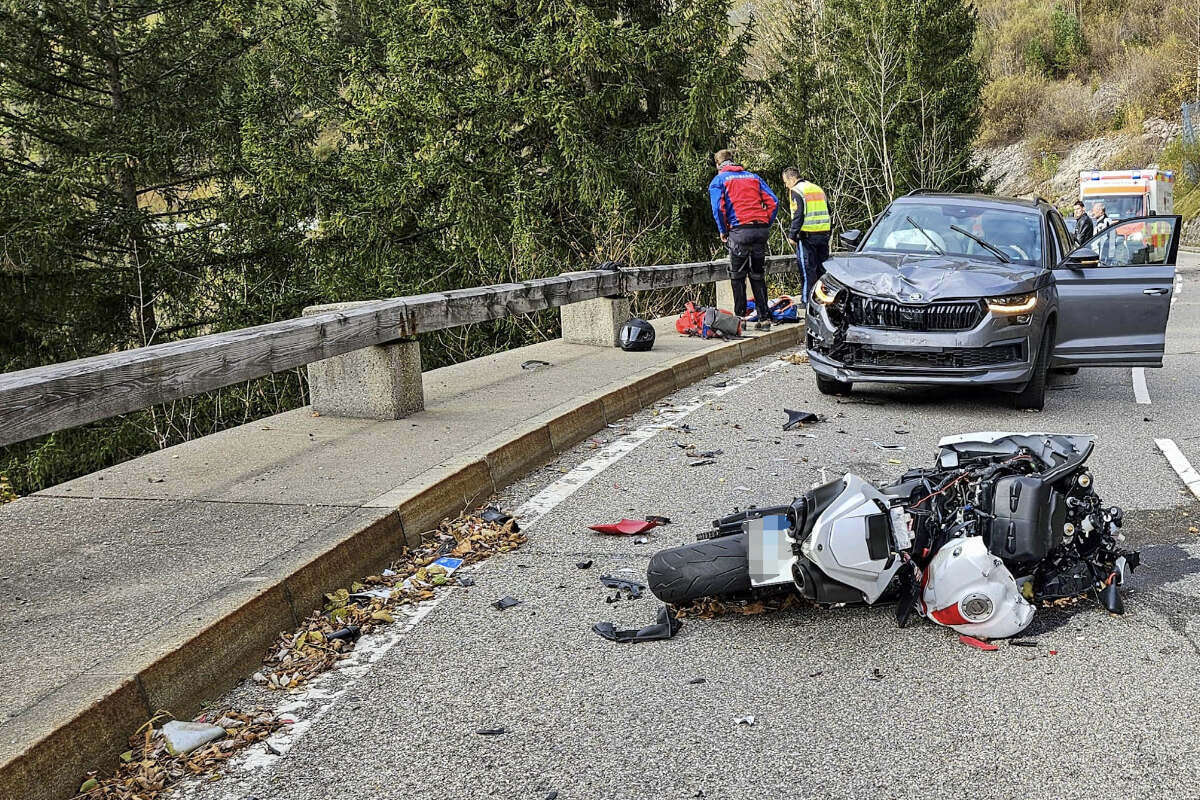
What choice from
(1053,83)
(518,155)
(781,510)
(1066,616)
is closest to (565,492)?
(781,510)

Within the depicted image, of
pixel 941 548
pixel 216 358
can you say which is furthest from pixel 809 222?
pixel 941 548

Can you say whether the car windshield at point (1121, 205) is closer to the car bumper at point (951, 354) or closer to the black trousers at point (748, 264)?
the black trousers at point (748, 264)

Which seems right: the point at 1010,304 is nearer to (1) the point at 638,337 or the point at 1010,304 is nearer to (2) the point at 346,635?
(1) the point at 638,337

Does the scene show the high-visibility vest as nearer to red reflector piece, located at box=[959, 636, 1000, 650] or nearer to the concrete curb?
the concrete curb

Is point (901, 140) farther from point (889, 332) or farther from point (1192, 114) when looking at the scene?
point (889, 332)

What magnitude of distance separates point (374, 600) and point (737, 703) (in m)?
1.79

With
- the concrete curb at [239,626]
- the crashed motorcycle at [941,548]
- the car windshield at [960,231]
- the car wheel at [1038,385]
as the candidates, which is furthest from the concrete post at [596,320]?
the crashed motorcycle at [941,548]

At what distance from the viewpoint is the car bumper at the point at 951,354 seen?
916cm

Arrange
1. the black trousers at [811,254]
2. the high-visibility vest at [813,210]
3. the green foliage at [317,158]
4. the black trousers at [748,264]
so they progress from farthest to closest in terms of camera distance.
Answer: the green foliage at [317,158] < the black trousers at [811,254] < the high-visibility vest at [813,210] < the black trousers at [748,264]

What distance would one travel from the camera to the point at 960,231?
1043cm

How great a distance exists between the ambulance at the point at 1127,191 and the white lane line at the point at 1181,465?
2792cm

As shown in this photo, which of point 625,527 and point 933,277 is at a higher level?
point 933,277

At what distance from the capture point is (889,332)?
9367 mm

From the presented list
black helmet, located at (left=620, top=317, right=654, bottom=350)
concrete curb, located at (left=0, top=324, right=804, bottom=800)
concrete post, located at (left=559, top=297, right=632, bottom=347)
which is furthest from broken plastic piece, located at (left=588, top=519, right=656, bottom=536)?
concrete post, located at (left=559, top=297, right=632, bottom=347)
